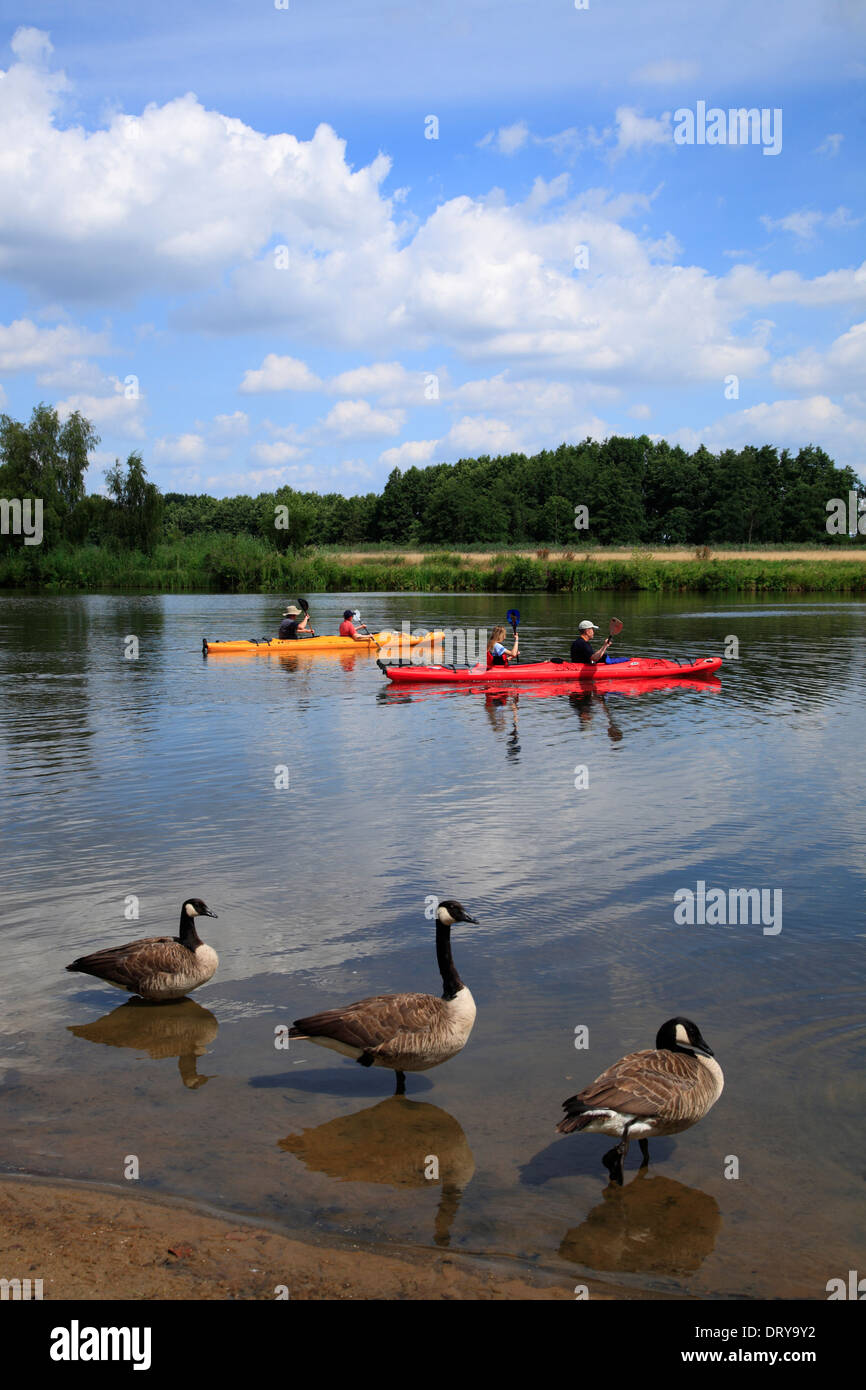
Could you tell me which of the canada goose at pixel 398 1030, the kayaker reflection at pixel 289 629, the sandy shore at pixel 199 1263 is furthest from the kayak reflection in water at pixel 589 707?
the sandy shore at pixel 199 1263

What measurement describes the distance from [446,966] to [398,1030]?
0.56 m

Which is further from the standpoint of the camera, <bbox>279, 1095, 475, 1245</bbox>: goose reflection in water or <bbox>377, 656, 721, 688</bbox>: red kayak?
<bbox>377, 656, 721, 688</bbox>: red kayak

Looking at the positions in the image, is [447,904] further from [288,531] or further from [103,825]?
[288,531]

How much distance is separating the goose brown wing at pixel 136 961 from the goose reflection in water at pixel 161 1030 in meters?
0.26

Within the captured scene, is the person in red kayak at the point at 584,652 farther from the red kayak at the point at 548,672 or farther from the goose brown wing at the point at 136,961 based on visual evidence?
the goose brown wing at the point at 136,961

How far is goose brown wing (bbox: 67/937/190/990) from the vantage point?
23.7 ft

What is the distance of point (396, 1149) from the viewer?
5.65 metres

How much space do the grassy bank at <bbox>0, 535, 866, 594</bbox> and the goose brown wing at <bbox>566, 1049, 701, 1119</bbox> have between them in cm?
5894

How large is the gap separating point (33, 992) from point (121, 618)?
40513 millimetres

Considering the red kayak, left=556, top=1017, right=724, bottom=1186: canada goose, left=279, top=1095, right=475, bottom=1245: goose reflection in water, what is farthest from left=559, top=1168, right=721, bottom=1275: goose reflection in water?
the red kayak

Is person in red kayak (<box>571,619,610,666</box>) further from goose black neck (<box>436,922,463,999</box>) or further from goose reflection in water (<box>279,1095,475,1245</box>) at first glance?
goose reflection in water (<box>279,1095,475,1245</box>)

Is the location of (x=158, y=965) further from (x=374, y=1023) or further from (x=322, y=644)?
(x=322, y=644)

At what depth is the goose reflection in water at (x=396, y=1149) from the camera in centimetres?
535

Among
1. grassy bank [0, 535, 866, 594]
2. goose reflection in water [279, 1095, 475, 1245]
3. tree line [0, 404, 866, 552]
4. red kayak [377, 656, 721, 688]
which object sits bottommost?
goose reflection in water [279, 1095, 475, 1245]
